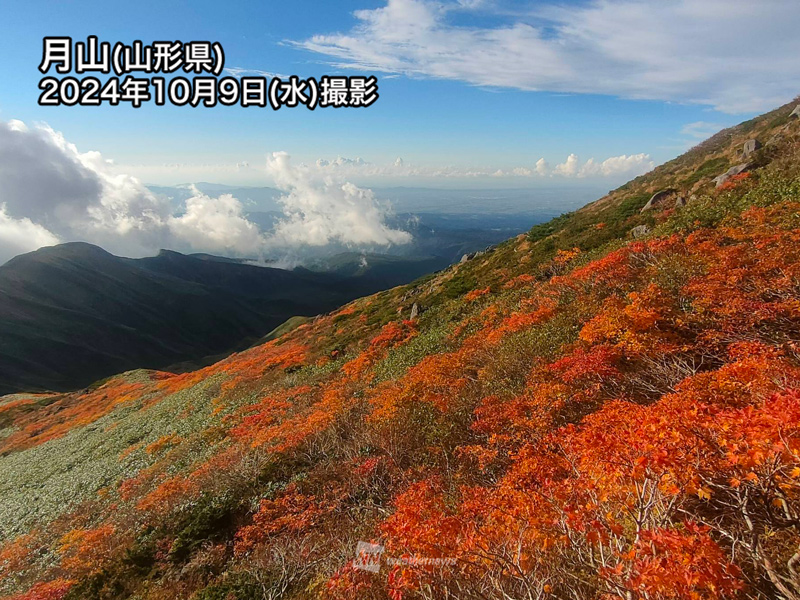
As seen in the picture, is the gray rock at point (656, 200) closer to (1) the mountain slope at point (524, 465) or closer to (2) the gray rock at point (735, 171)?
(2) the gray rock at point (735, 171)

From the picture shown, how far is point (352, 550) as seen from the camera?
1236 centimetres

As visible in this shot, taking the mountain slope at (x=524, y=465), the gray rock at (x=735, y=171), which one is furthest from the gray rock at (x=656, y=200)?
the mountain slope at (x=524, y=465)

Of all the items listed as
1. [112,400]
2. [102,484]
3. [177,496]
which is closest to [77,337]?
[112,400]

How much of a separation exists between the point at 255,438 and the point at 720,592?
75.8 feet

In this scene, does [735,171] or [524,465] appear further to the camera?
[735,171]

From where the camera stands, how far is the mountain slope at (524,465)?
23.8 ft

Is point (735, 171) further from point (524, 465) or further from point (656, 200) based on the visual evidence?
point (524, 465)

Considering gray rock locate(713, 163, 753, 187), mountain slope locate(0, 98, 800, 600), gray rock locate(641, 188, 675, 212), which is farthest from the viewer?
gray rock locate(641, 188, 675, 212)

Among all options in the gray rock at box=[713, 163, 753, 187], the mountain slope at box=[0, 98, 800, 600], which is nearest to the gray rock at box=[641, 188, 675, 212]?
the gray rock at box=[713, 163, 753, 187]

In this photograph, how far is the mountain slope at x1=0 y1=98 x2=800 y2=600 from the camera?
724 cm

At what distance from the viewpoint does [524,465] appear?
1198 cm

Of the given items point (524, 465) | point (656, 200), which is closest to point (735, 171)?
point (656, 200)

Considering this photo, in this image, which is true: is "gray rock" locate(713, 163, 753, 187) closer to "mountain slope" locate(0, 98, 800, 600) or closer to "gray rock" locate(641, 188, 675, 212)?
"mountain slope" locate(0, 98, 800, 600)

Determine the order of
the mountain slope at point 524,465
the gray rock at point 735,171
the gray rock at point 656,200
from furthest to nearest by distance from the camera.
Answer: the gray rock at point 656,200
the gray rock at point 735,171
the mountain slope at point 524,465
